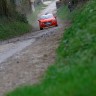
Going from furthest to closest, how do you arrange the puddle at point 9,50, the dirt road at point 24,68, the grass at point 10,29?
the grass at point 10,29
the puddle at point 9,50
the dirt road at point 24,68

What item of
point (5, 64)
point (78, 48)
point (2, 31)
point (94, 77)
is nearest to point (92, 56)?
point (78, 48)

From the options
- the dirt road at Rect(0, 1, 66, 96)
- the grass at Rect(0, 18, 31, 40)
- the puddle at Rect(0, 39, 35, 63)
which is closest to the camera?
the dirt road at Rect(0, 1, 66, 96)

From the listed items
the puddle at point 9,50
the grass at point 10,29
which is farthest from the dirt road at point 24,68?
the grass at point 10,29

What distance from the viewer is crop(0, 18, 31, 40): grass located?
123 ft

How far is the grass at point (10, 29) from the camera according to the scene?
123ft

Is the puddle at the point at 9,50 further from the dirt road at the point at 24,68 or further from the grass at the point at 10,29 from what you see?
the grass at the point at 10,29

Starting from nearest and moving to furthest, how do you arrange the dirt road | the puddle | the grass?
the dirt road → the puddle → the grass

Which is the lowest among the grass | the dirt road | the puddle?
the grass

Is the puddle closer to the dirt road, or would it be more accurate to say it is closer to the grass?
the dirt road

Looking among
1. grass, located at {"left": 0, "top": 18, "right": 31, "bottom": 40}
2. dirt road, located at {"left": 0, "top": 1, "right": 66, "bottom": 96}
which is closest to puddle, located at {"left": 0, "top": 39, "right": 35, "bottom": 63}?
dirt road, located at {"left": 0, "top": 1, "right": 66, "bottom": 96}

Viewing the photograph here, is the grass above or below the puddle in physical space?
below

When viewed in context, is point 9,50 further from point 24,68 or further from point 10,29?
point 10,29

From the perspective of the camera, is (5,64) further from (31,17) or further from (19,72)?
(31,17)

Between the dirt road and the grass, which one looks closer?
the dirt road
